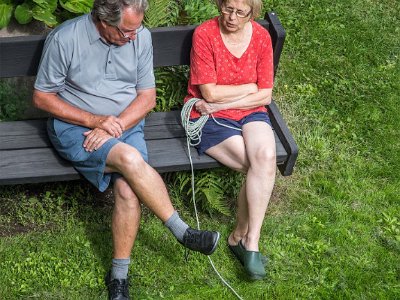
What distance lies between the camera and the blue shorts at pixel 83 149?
14.5 ft

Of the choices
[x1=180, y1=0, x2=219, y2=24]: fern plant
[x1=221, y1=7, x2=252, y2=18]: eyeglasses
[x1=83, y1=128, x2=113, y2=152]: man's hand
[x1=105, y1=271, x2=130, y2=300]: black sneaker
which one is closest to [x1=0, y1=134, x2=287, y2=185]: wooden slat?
[x1=83, y1=128, x2=113, y2=152]: man's hand

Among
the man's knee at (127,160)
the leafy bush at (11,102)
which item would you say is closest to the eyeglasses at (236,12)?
the man's knee at (127,160)

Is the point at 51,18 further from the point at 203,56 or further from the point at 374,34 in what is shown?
the point at 374,34

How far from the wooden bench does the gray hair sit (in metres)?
0.59

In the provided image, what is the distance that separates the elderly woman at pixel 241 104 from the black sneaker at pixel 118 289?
28.8 inches

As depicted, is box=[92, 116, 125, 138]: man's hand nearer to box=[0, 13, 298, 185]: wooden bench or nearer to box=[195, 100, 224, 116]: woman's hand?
box=[0, 13, 298, 185]: wooden bench

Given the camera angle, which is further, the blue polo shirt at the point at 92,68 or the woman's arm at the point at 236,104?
the woman's arm at the point at 236,104

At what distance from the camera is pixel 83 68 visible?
175 inches

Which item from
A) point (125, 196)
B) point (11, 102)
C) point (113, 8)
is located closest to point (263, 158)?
point (125, 196)

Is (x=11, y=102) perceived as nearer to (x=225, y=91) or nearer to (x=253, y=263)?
(x=225, y=91)

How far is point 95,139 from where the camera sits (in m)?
4.43

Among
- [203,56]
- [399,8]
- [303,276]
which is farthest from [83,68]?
[399,8]

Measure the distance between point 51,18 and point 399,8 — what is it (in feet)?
10.9

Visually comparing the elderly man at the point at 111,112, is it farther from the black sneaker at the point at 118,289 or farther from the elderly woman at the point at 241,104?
the elderly woman at the point at 241,104
